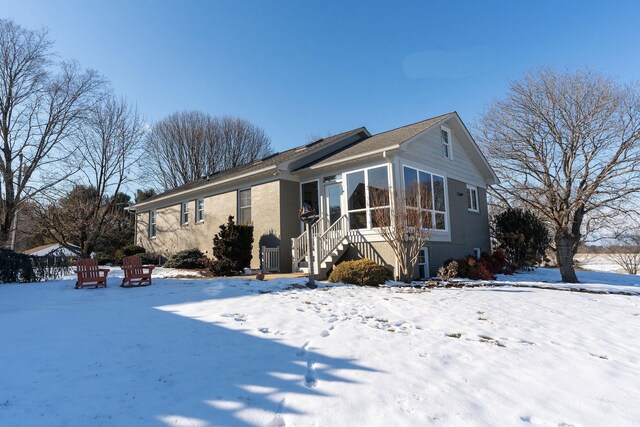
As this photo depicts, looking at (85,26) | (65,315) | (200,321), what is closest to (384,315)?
(200,321)

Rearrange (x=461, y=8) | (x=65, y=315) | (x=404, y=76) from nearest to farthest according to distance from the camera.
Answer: (x=65, y=315), (x=461, y=8), (x=404, y=76)

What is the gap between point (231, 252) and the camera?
1276 centimetres

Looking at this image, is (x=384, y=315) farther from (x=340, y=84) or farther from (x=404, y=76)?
(x=340, y=84)

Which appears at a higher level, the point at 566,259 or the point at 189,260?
the point at 189,260

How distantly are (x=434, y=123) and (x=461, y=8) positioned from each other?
410 cm

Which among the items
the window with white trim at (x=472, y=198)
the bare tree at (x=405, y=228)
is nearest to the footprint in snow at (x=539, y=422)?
the bare tree at (x=405, y=228)

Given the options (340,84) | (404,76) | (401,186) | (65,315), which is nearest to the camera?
(65,315)

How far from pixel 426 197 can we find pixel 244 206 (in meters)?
7.86

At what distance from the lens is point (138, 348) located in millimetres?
4074

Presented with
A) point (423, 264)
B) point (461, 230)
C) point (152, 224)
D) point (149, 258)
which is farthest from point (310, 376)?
point (152, 224)

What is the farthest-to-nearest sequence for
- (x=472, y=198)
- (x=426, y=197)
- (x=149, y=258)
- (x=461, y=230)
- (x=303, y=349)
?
(x=149, y=258) < (x=472, y=198) < (x=461, y=230) < (x=426, y=197) < (x=303, y=349)

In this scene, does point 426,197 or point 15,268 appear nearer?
point 15,268

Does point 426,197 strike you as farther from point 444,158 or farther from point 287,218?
point 287,218

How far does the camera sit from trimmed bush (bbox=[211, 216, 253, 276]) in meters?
12.7
